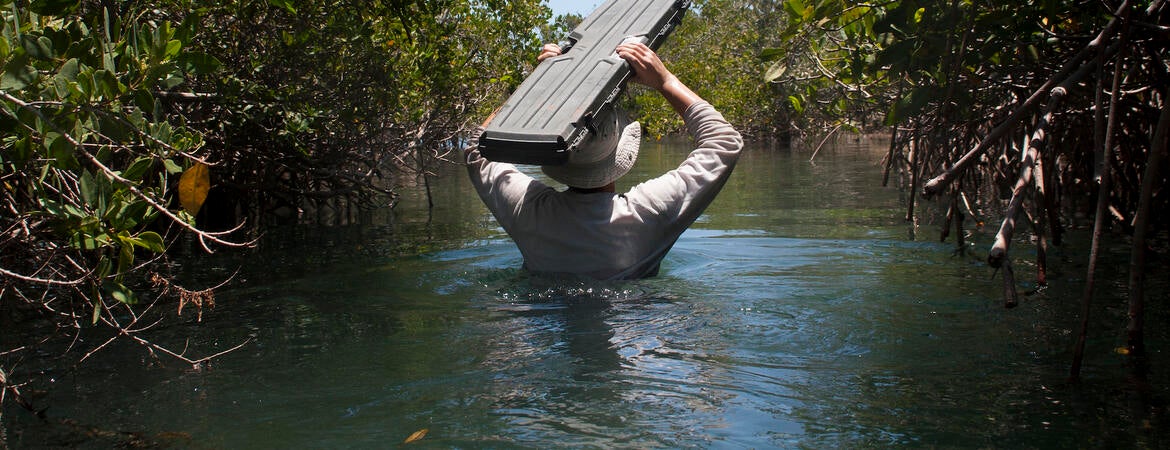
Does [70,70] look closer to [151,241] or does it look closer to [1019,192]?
[151,241]

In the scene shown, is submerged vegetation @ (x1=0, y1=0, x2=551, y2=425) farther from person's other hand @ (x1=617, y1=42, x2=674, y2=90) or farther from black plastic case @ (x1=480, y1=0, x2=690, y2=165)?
person's other hand @ (x1=617, y1=42, x2=674, y2=90)

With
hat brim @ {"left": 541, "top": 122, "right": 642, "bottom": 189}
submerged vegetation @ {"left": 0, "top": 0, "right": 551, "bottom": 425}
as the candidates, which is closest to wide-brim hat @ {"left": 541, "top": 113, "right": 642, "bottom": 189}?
hat brim @ {"left": 541, "top": 122, "right": 642, "bottom": 189}

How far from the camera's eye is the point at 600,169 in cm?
388

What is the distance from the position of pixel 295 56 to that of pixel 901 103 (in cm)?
502

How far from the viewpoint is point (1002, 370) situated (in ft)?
10.2

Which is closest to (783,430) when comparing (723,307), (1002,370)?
(1002,370)

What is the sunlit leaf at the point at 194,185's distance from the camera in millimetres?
2830

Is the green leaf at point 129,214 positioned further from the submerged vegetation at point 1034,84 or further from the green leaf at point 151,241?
the submerged vegetation at point 1034,84

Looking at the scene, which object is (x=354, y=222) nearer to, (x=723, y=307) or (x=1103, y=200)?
(x=723, y=307)

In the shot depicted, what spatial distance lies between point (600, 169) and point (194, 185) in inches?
59.1

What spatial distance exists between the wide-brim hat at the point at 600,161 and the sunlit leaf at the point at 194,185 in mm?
1242

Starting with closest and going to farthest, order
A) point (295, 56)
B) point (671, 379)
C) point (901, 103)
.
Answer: point (671, 379) < point (901, 103) < point (295, 56)

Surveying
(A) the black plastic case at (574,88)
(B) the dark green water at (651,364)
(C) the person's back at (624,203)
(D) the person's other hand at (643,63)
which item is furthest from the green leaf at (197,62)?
(D) the person's other hand at (643,63)

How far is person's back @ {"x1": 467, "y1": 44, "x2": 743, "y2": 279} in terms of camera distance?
154 inches
